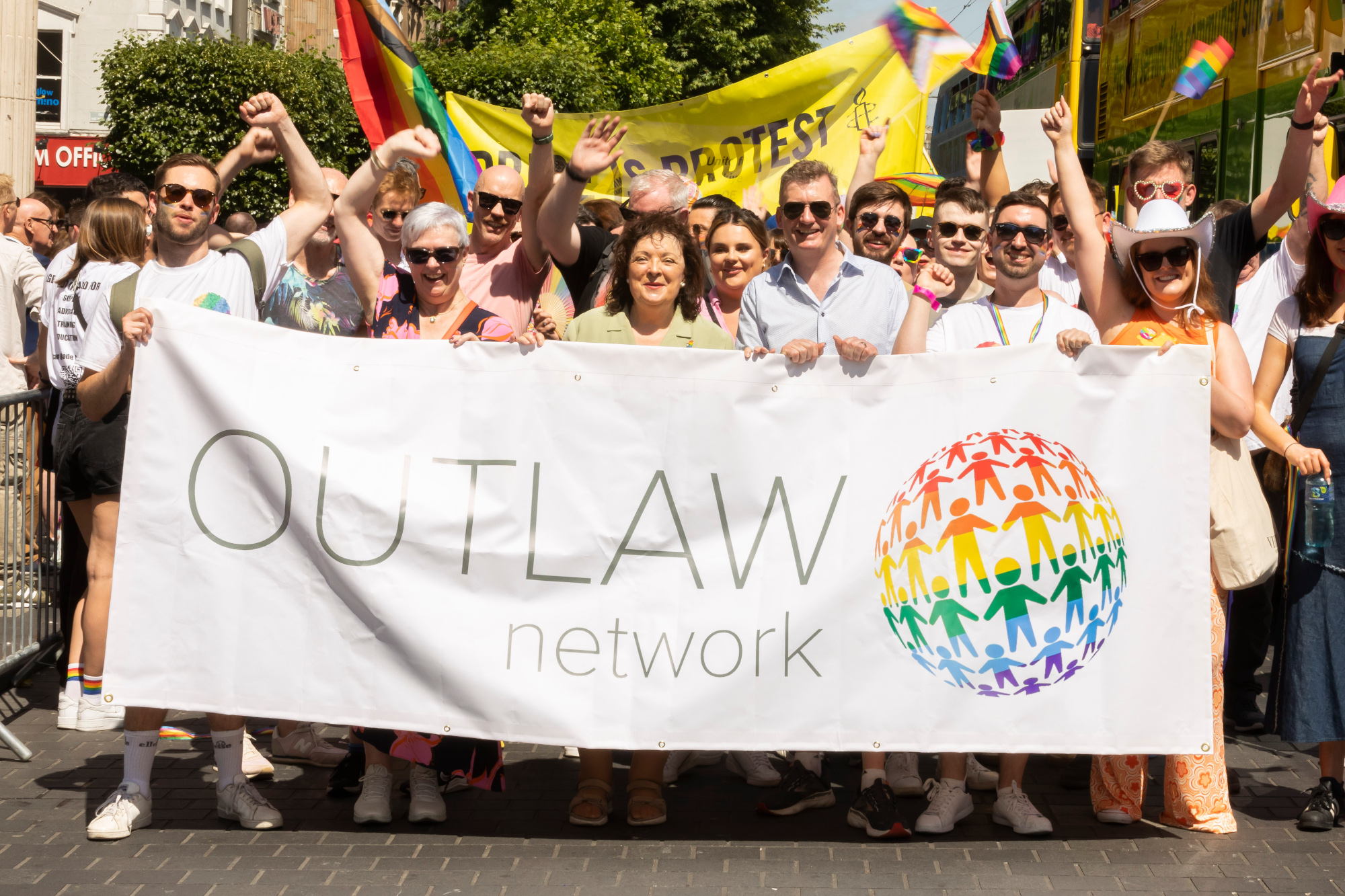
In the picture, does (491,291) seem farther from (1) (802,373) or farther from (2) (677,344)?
(1) (802,373)

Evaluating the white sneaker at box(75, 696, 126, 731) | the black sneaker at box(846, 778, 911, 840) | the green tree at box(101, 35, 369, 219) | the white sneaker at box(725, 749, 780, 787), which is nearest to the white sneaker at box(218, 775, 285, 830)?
the white sneaker at box(75, 696, 126, 731)

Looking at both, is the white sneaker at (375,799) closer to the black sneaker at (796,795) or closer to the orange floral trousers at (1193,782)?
the black sneaker at (796,795)

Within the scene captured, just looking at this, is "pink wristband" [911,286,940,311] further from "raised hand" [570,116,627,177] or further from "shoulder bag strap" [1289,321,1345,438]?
"shoulder bag strap" [1289,321,1345,438]

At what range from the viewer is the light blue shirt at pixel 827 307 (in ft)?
17.6

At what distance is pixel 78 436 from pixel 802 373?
9.21ft

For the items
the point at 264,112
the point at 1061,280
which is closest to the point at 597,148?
the point at 264,112

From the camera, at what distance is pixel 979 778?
17.6 feet

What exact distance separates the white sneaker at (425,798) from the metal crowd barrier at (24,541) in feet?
7.70

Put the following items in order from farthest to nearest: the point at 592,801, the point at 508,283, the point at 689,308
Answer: the point at 508,283 → the point at 689,308 → the point at 592,801

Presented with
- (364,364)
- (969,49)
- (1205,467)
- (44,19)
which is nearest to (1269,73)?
(969,49)

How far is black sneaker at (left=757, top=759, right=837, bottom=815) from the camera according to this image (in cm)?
505

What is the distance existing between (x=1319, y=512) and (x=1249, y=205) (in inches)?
60.9

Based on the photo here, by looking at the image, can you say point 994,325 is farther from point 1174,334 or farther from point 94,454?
point 94,454

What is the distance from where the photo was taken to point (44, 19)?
117 feet
